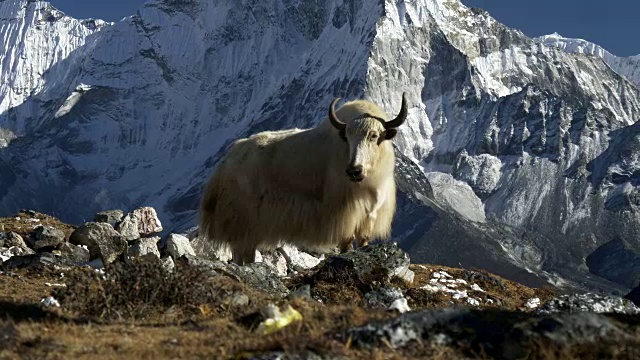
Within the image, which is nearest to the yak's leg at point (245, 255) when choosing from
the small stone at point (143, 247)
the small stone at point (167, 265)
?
the small stone at point (143, 247)

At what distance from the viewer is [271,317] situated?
973 cm

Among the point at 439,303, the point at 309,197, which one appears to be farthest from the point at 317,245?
Result: the point at 439,303

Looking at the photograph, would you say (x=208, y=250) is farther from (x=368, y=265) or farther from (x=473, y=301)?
(x=473, y=301)

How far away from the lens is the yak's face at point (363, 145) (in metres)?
19.3

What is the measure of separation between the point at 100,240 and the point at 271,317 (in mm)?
12424

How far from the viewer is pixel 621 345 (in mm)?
8430

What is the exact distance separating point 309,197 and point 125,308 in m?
9.57

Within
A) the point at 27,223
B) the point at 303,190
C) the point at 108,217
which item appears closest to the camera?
the point at 303,190

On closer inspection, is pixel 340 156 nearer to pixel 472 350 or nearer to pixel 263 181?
pixel 263 181

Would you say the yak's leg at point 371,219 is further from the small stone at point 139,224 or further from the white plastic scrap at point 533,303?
the small stone at point 139,224

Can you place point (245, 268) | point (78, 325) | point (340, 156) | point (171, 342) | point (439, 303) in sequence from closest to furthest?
point (171, 342)
point (78, 325)
point (245, 268)
point (439, 303)
point (340, 156)

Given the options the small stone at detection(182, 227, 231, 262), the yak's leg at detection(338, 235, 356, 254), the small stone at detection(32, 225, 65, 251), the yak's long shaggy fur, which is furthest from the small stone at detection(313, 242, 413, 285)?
the small stone at detection(32, 225, 65, 251)

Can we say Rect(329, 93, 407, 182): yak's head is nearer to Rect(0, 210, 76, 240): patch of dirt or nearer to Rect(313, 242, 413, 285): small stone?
Rect(313, 242, 413, 285): small stone

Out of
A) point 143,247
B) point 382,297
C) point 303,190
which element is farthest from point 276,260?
point 382,297
